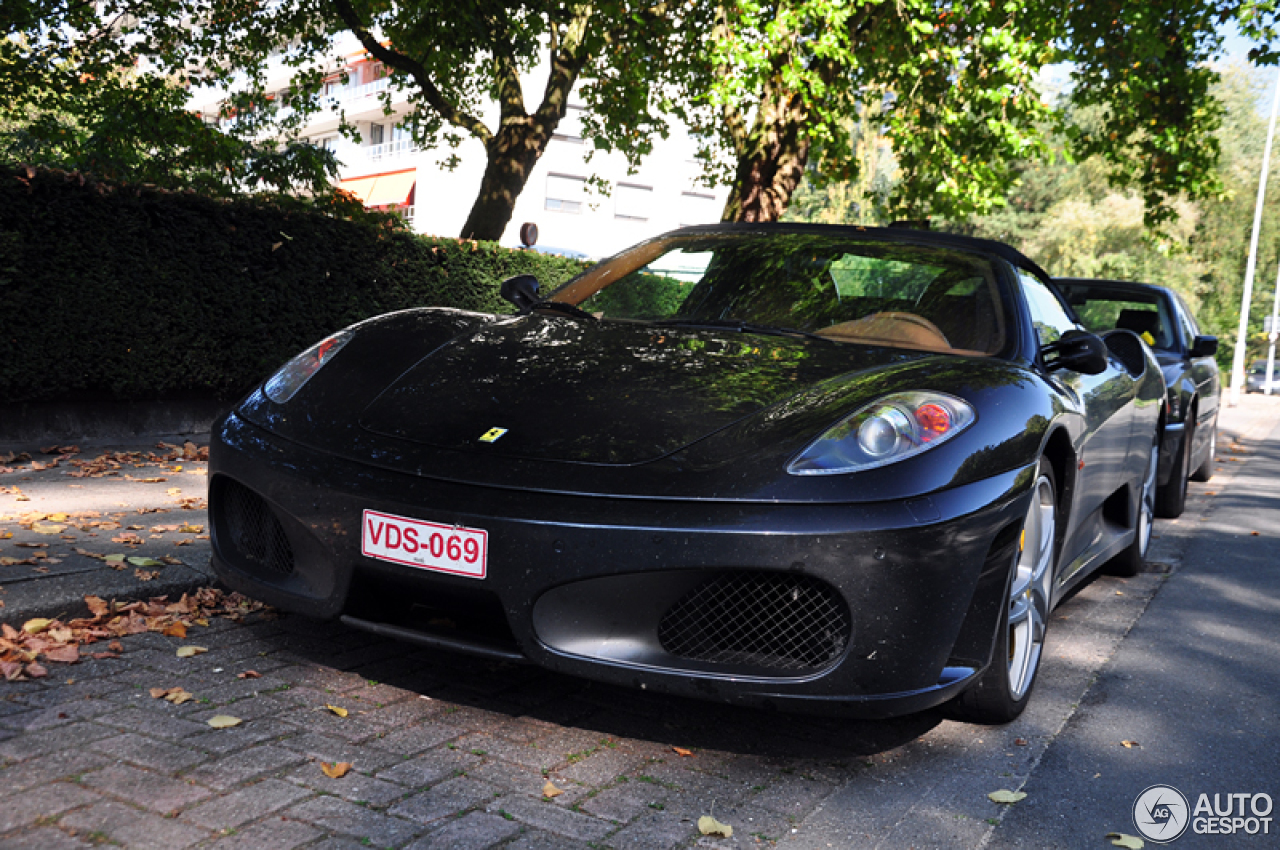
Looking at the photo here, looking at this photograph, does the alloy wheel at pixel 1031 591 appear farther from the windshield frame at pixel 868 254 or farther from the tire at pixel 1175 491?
the tire at pixel 1175 491

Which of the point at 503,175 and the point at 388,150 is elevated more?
the point at 388,150

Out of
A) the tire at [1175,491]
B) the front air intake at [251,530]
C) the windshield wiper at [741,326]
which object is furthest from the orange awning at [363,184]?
the front air intake at [251,530]

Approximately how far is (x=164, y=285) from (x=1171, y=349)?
711 centimetres

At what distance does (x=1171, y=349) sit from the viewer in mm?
8344

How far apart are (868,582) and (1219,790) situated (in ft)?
3.70

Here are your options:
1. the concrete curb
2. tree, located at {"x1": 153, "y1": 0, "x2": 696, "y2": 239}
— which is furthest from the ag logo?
tree, located at {"x1": 153, "y1": 0, "x2": 696, "y2": 239}

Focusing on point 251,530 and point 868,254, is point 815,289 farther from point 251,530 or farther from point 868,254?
point 251,530

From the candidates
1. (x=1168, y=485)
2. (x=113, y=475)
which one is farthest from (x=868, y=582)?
(x=1168, y=485)

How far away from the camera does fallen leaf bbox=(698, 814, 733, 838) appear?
2.33m

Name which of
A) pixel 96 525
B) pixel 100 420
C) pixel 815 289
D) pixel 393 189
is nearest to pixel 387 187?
pixel 393 189

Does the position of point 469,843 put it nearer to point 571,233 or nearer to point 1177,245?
point 1177,245

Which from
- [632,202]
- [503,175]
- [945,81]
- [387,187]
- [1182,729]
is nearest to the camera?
[1182,729]

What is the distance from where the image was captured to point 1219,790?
2803 mm

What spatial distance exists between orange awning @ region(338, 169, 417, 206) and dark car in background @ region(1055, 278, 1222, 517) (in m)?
34.0
